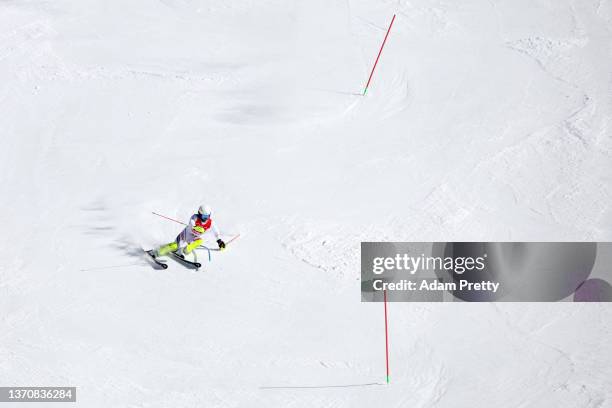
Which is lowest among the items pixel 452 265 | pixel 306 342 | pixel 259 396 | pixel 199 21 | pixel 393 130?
pixel 259 396

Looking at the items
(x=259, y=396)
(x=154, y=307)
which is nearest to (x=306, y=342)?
(x=259, y=396)

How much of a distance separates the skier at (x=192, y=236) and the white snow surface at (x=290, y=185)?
38cm

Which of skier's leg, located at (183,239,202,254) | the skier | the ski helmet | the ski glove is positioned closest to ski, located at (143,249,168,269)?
the skier

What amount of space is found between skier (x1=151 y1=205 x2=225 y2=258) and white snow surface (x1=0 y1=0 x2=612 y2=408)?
0.38 meters

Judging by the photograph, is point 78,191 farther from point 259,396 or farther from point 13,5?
point 13,5

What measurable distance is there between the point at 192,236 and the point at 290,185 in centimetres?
229

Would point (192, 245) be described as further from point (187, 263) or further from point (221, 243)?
point (221, 243)

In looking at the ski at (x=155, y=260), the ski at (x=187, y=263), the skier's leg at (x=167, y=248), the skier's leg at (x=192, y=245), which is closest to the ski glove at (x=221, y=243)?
the skier's leg at (x=192, y=245)

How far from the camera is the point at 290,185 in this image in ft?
46.3

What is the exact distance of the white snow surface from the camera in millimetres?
11180

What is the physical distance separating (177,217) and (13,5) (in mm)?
7725

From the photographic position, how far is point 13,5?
60.1 ft

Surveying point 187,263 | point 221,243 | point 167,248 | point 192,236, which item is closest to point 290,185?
point 221,243

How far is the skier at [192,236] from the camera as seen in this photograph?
12289 mm
